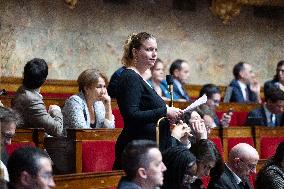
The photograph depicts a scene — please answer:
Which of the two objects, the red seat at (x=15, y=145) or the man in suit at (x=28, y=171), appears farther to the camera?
the red seat at (x=15, y=145)

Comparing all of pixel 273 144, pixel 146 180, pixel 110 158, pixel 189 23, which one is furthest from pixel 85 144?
pixel 189 23

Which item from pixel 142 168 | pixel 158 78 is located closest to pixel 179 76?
pixel 158 78

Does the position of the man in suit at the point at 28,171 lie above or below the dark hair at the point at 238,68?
below

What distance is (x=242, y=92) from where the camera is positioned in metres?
3.41

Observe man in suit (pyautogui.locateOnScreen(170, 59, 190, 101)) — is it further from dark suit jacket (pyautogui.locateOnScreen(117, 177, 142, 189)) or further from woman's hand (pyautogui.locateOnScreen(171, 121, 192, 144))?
dark suit jacket (pyautogui.locateOnScreen(117, 177, 142, 189))

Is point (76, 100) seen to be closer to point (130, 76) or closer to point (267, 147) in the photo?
point (130, 76)

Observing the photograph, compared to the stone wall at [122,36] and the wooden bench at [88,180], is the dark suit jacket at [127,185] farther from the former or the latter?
the stone wall at [122,36]

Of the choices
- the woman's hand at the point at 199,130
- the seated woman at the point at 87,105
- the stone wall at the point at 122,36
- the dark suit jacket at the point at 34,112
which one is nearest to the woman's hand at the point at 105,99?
the seated woman at the point at 87,105

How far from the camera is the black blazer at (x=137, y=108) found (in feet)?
5.39

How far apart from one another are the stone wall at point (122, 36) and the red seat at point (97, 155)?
138cm

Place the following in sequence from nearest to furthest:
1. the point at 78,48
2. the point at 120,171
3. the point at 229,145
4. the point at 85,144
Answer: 1. the point at 120,171
2. the point at 85,144
3. the point at 229,145
4. the point at 78,48

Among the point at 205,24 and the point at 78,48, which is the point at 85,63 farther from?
the point at 205,24

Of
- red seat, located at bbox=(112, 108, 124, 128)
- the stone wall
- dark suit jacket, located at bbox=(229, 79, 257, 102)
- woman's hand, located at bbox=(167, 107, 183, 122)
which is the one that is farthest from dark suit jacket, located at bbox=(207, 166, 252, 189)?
the stone wall

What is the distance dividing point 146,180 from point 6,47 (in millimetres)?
2126
